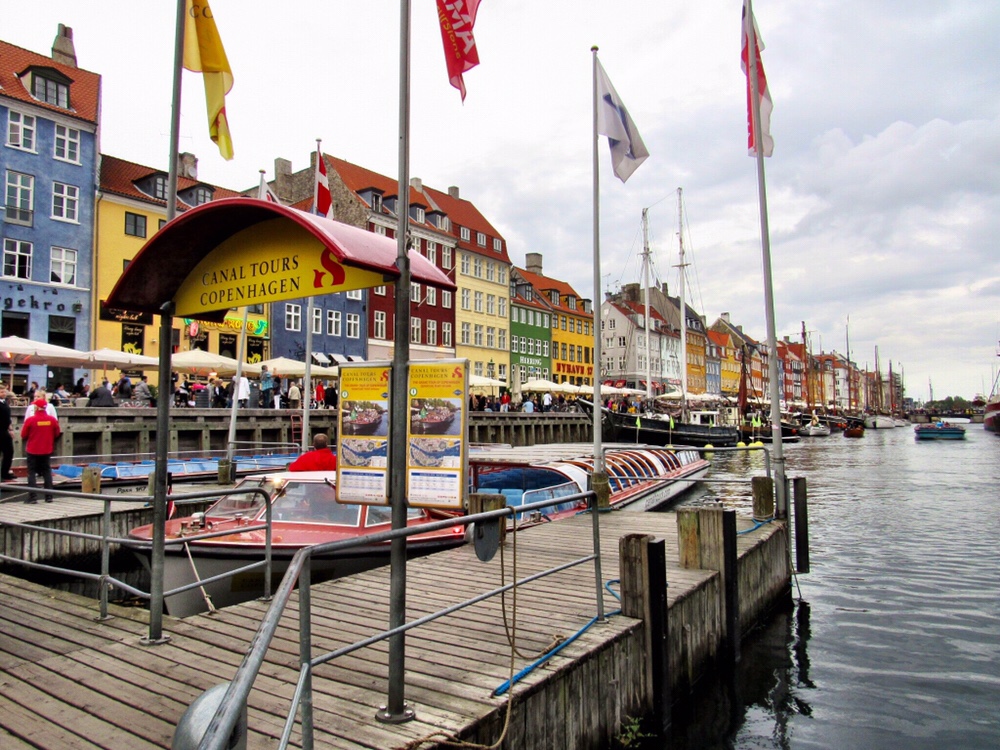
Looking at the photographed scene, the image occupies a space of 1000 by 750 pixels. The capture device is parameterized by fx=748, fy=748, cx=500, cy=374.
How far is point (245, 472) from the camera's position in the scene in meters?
19.2

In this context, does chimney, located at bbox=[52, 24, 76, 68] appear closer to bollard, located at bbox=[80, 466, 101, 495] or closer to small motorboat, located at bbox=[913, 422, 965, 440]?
bollard, located at bbox=[80, 466, 101, 495]

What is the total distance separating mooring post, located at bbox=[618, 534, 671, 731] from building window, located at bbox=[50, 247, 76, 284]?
35.9 m

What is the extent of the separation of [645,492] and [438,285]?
46.7 feet

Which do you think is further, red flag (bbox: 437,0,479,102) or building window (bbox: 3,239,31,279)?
building window (bbox: 3,239,31,279)

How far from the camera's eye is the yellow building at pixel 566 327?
2987 inches

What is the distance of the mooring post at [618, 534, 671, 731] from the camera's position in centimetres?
623

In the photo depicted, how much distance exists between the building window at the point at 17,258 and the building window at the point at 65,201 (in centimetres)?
207

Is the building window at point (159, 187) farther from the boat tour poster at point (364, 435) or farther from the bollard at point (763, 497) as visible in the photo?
the boat tour poster at point (364, 435)

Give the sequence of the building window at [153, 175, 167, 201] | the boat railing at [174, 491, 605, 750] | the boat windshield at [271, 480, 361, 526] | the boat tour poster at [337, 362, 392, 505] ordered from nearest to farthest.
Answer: the boat railing at [174, 491, 605, 750], the boat tour poster at [337, 362, 392, 505], the boat windshield at [271, 480, 361, 526], the building window at [153, 175, 167, 201]

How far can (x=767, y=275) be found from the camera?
12.4 m

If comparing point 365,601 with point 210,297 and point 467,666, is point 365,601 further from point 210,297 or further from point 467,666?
point 210,297

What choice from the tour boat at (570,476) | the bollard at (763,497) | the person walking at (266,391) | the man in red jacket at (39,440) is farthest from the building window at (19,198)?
the bollard at (763,497)

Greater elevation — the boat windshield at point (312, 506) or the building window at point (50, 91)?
the building window at point (50, 91)

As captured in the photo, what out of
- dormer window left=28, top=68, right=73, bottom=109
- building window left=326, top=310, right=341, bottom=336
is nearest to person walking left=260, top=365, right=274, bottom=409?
building window left=326, top=310, right=341, bottom=336
